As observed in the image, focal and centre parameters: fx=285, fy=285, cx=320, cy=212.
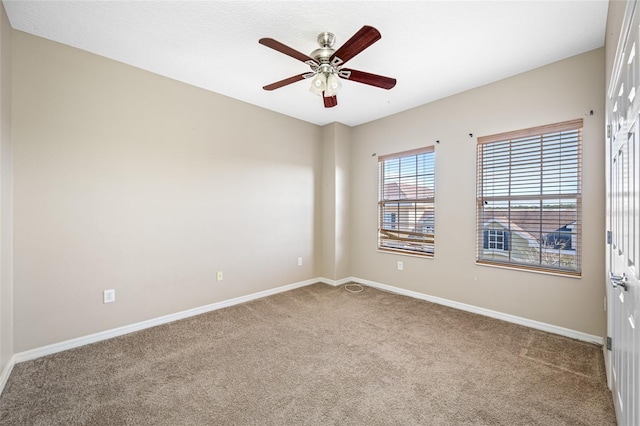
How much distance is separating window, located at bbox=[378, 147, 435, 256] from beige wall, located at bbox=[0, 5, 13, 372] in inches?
159

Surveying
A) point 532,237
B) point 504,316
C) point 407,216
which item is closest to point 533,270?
point 532,237

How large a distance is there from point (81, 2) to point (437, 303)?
4.54 metres

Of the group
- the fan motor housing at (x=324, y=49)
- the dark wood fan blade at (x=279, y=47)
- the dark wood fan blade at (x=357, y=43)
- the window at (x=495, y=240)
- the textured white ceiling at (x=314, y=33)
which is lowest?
the window at (x=495, y=240)

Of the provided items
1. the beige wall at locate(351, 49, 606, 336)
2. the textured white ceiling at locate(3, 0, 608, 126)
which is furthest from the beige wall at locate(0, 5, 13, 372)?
the beige wall at locate(351, 49, 606, 336)

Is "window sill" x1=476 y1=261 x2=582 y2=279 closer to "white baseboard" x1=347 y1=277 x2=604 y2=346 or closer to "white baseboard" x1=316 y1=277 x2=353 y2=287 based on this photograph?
"white baseboard" x1=347 y1=277 x2=604 y2=346

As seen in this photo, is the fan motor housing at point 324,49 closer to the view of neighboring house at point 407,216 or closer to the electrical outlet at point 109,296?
the view of neighboring house at point 407,216

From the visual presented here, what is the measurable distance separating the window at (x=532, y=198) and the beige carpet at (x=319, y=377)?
76 centimetres

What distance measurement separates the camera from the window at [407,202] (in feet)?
12.8

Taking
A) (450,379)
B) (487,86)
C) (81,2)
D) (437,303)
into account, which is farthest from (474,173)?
(81,2)

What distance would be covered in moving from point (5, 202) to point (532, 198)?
466 centimetres

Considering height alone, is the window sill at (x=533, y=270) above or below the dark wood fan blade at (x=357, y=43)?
below

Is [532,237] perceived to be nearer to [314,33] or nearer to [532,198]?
[532,198]

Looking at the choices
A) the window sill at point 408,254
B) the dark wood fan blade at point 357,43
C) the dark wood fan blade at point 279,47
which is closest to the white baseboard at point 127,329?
the window sill at point 408,254

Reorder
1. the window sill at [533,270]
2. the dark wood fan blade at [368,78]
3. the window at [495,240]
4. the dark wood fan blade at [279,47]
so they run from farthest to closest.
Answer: the window at [495,240] → the window sill at [533,270] → the dark wood fan blade at [368,78] → the dark wood fan blade at [279,47]
